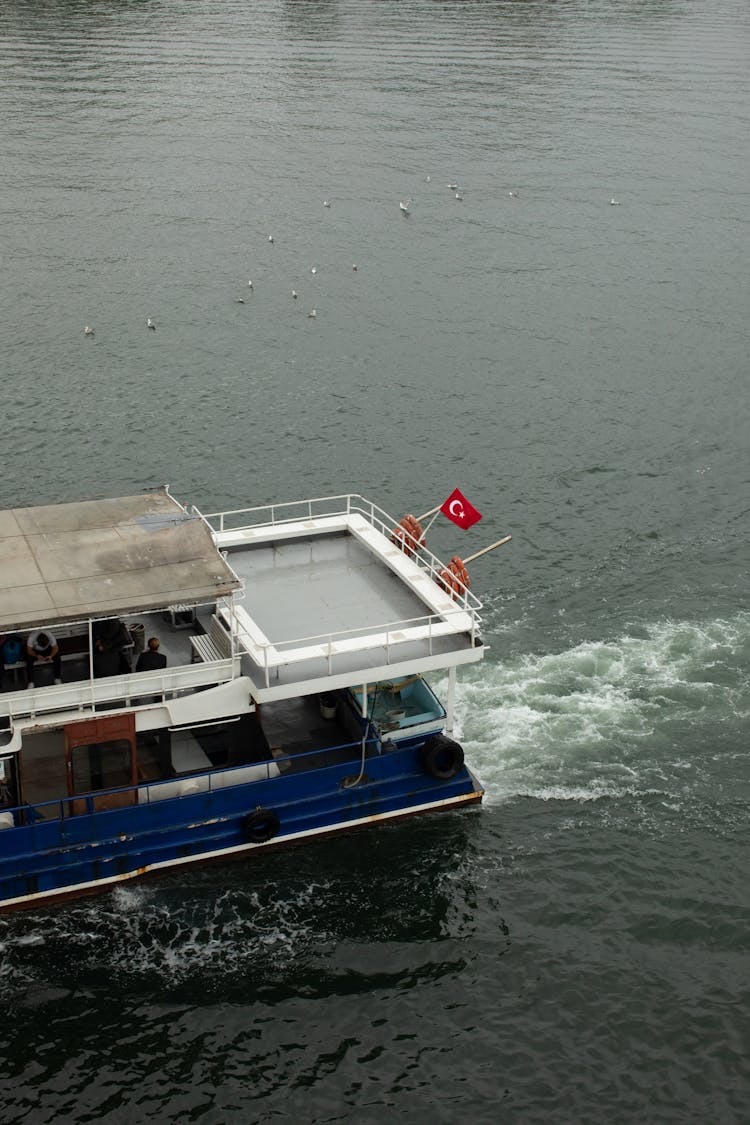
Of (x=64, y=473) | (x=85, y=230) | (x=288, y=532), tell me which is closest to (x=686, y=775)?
(x=288, y=532)

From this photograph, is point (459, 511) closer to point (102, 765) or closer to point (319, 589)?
point (319, 589)

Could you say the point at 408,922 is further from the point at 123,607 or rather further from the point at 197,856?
the point at 123,607

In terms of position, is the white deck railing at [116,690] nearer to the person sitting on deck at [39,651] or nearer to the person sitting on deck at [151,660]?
the person sitting on deck at [151,660]

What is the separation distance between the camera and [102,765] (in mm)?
30469

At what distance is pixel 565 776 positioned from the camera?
35.4 metres

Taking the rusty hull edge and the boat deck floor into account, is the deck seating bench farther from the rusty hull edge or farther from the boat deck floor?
the rusty hull edge

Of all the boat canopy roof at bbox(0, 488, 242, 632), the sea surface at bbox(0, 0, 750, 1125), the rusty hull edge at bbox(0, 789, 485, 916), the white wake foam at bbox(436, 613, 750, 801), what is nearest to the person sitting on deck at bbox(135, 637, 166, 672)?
the boat canopy roof at bbox(0, 488, 242, 632)

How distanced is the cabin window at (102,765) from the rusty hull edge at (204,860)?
88.4 inches

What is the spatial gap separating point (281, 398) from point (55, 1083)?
38276 millimetres

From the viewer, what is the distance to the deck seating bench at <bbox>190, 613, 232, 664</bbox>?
102 feet

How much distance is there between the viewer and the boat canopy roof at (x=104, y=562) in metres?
28.8

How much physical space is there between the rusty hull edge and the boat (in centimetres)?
5

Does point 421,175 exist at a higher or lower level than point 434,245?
higher

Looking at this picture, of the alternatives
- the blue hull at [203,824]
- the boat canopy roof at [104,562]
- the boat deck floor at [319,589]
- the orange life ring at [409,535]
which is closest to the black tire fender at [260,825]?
the blue hull at [203,824]
